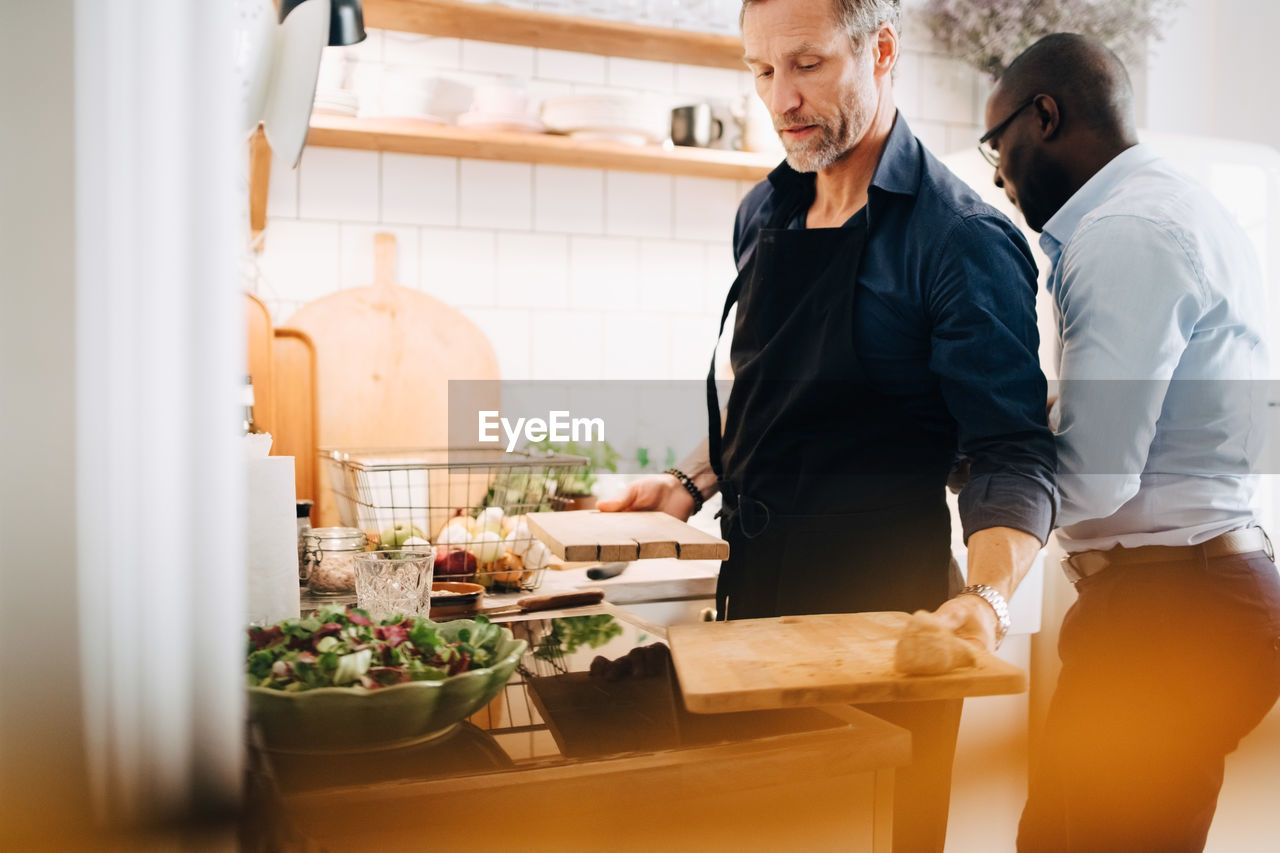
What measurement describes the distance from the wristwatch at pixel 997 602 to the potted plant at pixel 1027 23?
1883 mm

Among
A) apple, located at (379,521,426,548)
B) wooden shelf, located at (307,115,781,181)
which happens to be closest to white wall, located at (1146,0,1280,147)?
wooden shelf, located at (307,115,781,181)

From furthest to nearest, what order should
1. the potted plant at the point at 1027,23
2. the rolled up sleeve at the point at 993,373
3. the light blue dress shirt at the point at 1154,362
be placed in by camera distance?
the potted plant at the point at 1027,23, the light blue dress shirt at the point at 1154,362, the rolled up sleeve at the point at 993,373

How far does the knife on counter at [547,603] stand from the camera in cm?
120

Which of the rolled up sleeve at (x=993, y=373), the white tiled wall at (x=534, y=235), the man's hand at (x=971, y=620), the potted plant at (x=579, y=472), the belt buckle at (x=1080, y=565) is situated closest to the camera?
the man's hand at (x=971, y=620)

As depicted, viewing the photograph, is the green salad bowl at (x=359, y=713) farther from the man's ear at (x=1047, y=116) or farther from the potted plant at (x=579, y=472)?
the man's ear at (x=1047, y=116)

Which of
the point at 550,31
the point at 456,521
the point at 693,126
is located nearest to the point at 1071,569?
the point at 456,521

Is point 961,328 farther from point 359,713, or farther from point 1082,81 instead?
point 359,713

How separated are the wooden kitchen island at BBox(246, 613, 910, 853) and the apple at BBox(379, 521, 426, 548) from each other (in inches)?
20.0

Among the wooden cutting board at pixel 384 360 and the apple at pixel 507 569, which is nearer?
the apple at pixel 507 569

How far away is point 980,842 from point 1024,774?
0.20 metres

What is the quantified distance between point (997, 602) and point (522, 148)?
4.93 feet

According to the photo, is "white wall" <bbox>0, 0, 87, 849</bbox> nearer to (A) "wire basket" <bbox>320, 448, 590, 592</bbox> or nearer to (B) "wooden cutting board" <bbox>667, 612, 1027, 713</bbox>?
(B) "wooden cutting board" <bbox>667, 612, 1027, 713</bbox>

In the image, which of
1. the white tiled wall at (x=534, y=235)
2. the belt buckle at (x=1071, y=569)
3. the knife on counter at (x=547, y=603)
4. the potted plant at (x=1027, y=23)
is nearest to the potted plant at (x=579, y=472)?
the white tiled wall at (x=534, y=235)

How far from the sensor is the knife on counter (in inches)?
47.4
